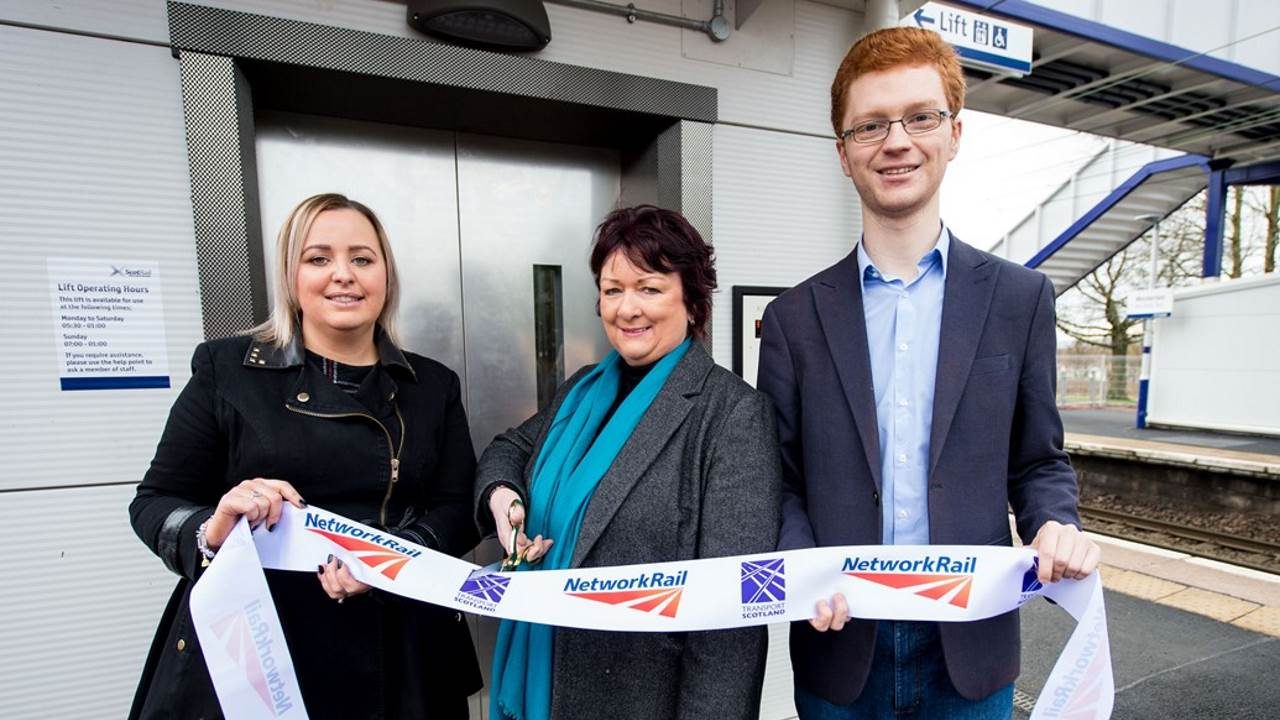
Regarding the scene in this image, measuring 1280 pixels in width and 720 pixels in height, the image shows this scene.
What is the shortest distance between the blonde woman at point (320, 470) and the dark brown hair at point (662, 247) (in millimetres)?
633

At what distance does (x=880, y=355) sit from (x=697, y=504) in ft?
1.98

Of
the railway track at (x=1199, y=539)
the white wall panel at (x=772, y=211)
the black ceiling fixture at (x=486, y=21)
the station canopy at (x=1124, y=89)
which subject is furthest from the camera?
the railway track at (x=1199, y=539)

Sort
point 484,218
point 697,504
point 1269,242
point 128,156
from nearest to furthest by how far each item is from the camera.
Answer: point 697,504 → point 128,156 → point 484,218 → point 1269,242

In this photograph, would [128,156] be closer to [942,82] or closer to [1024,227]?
[942,82]

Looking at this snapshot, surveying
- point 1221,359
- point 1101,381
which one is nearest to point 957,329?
point 1221,359

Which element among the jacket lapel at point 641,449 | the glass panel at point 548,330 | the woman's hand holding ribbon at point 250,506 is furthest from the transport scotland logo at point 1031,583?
the glass panel at point 548,330

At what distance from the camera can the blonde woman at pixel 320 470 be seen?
4.93 ft

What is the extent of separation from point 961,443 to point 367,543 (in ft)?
4.87

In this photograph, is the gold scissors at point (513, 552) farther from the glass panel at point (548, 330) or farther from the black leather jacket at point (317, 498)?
the glass panel at point (548, 330)

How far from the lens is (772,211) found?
2918 mm

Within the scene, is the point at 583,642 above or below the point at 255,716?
above

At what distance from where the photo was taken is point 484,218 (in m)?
2.88

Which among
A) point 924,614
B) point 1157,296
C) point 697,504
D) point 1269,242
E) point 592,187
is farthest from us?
point 1269,242

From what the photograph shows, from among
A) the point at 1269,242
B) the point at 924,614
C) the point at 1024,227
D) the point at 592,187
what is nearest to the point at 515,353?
the point at 592,187
